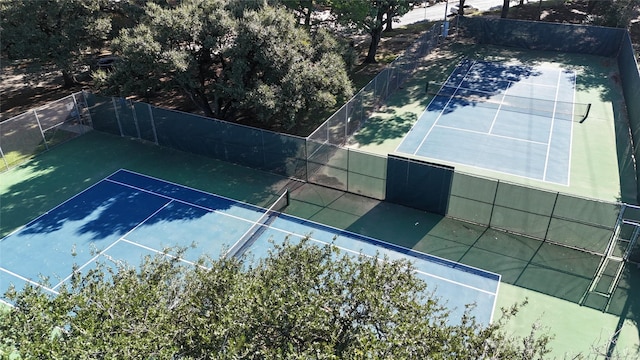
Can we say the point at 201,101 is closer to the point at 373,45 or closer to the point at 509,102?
the point at 373,45

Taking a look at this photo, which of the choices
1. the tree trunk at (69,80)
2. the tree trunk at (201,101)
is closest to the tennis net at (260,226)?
the tree trunk at (201,101)

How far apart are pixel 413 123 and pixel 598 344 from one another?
1463 centimetres

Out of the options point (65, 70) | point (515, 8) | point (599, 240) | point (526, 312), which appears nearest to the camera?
point (526, 312)

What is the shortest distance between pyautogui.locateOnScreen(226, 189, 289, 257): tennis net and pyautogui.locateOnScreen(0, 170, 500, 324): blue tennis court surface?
23cm

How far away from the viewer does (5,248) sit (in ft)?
56.5

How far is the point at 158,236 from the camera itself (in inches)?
693

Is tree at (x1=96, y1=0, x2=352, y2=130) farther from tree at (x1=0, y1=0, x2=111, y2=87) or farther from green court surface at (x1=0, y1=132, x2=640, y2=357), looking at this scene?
tree at (x1=0, y1=0, x2=111, y2=87)

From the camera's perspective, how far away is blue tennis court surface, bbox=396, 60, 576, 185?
70.9ft

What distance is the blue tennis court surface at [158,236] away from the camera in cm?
1563

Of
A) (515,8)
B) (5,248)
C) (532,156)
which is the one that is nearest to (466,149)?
(532,156)

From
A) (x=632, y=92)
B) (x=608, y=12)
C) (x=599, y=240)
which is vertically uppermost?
(x=608, y=12)

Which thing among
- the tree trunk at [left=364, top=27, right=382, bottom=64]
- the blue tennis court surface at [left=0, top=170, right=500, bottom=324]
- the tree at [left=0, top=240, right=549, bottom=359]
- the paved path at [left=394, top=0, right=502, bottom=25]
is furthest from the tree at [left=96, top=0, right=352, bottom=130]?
the paved path at [left=394, top=0, right=502, bottom=25]

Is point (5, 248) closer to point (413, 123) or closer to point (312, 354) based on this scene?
point (312, 354)

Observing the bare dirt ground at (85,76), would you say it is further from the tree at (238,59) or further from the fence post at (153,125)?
the tree at (238,59)
